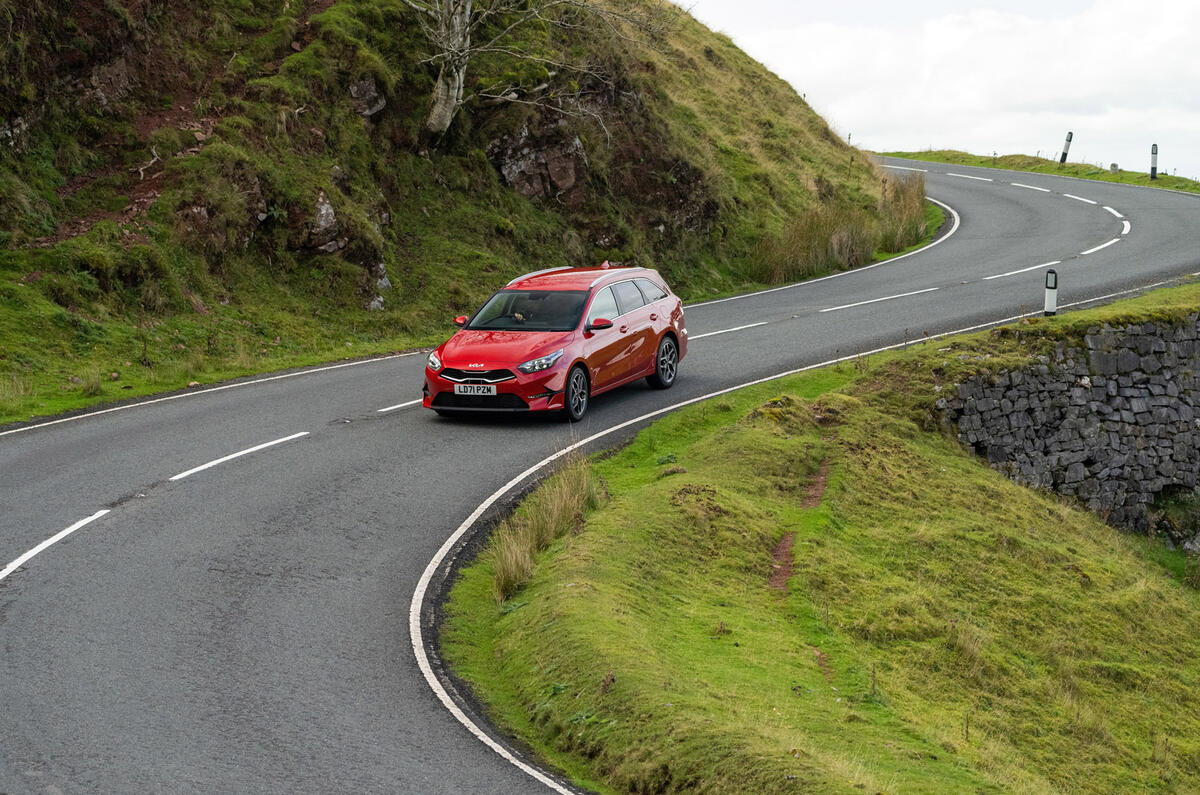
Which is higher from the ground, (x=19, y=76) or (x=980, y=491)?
(x=19, y=76)

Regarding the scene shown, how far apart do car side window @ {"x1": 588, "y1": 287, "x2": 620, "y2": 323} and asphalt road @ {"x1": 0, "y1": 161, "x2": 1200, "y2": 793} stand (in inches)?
52.3

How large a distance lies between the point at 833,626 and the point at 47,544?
277 inches

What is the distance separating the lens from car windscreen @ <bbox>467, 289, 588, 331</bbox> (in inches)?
613

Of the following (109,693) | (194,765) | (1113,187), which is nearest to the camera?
(194,765)

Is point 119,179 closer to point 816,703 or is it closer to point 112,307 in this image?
point 112,307

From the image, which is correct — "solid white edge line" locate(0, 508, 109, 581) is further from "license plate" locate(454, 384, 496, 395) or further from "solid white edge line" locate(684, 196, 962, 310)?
"solid white edge line" locate(684, 196, 962, 310)

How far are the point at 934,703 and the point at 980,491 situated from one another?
611 centimetres

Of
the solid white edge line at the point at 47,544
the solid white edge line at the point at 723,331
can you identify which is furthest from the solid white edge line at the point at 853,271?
the solid white edge line at the point at 47,544

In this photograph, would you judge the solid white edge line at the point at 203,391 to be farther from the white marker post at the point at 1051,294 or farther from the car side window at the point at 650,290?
the white marker post at the point at 1051,294

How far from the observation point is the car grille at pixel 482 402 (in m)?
14.8

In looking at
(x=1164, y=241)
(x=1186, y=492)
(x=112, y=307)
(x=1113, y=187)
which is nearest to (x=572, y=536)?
(x=112, y=307)

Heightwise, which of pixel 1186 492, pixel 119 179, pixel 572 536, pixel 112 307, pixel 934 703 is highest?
pixel 119 179

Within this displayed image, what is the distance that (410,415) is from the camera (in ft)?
51.3

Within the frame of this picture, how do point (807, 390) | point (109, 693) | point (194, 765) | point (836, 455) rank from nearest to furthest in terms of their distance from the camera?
point (194, 765), point (109, 693), point (836, 455), point (807, 390)
